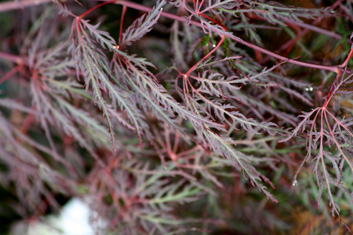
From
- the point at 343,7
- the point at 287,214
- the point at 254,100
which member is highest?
the point at 343,7

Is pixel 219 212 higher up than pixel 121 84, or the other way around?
pixel 121 84

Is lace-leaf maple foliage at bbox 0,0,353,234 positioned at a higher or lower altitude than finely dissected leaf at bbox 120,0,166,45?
lower

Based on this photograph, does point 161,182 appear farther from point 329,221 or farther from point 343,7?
point 343,7

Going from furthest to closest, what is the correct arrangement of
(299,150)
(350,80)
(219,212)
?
(219,212)
(299,150)
(350,80)

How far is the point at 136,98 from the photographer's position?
366 millimetres

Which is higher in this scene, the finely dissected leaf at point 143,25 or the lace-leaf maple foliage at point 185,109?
the finely dissected leaf at point 143,25

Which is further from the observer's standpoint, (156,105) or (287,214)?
(287,214)

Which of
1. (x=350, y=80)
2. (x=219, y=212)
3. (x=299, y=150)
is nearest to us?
(x=350, y=80)

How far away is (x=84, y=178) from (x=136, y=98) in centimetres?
33

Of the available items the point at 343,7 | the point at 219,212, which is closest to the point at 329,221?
the point at 219,212

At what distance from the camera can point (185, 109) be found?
1.12 ft

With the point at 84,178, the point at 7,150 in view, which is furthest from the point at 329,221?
the point at 7,150

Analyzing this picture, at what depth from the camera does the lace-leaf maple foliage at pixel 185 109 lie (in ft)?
1.11

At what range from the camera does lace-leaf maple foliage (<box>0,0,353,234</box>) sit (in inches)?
13.3
